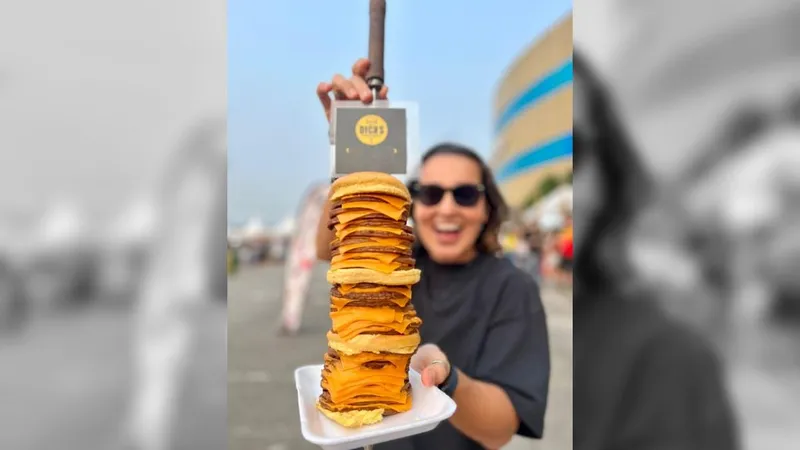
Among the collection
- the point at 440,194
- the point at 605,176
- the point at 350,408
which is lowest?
the point at 350,408

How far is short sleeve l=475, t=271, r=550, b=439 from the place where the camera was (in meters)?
2.89

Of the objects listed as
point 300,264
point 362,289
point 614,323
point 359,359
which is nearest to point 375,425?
point 359,359

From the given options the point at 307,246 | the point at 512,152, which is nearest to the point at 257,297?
the point at 307,246

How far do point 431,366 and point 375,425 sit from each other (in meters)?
0.34

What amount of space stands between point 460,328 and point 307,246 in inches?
41.8

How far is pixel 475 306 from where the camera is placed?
117 inches

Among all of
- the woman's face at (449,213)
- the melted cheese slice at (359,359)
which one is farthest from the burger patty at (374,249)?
the woman's face at (449,213)

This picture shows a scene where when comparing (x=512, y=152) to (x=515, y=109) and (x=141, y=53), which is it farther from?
(x=141, y=53)

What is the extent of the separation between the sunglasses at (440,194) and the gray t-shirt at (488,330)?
1.14 ft

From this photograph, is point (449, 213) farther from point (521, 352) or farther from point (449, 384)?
point (449, 384)

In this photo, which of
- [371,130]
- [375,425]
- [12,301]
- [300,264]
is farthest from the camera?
[300,264]

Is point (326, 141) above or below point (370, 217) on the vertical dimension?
above

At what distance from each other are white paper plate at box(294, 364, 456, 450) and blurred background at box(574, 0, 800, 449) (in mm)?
1943

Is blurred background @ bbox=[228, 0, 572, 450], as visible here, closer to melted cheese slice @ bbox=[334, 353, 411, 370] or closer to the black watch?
the black watch
